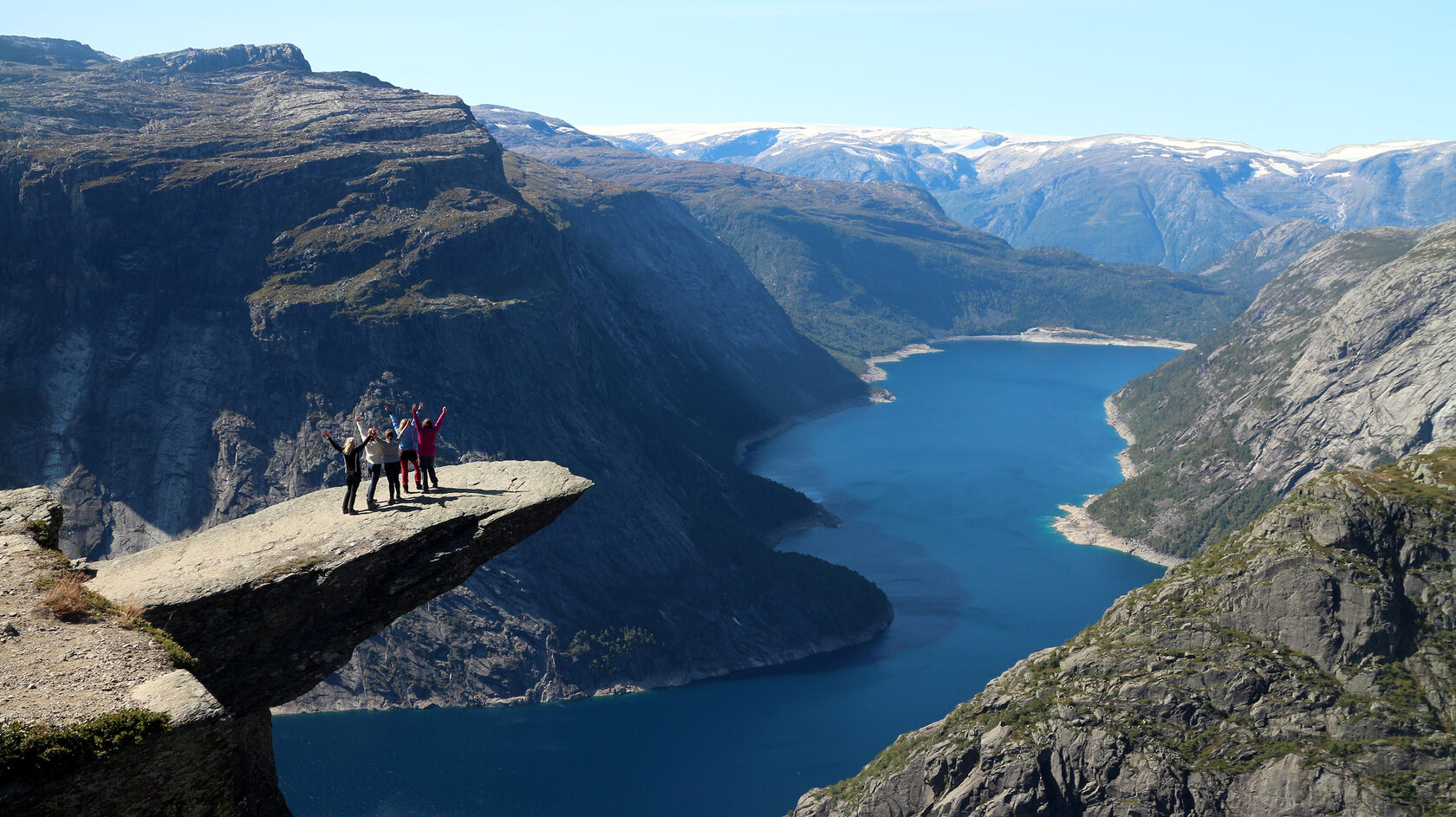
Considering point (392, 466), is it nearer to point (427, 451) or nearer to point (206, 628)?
point (427, 451)

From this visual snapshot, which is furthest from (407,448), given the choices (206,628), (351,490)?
(206,628)

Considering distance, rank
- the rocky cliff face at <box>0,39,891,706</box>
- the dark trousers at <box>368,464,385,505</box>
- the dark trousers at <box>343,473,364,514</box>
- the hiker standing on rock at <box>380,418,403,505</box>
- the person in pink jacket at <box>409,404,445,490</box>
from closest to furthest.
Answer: the dark trousers at <box>343,473,364,514</box>
the dark trousers at <box>368,464,385,505</box>
the hiker standing on rock at <box>380,418,403,505</box>
the person in pink jacket at <box>409,404,445,490</box>
the rocky cliff face at <box>0,39,891,706</box>

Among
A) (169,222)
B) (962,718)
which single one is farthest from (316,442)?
(962,718)

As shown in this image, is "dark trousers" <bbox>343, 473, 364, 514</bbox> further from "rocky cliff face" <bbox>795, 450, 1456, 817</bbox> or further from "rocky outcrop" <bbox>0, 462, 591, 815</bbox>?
"rocky cliff face" <bbox>795, 450, 1456, 817</bbox>

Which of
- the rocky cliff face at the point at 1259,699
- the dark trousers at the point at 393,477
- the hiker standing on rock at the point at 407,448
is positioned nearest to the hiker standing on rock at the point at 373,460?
the dark trousers at the point at 393,477

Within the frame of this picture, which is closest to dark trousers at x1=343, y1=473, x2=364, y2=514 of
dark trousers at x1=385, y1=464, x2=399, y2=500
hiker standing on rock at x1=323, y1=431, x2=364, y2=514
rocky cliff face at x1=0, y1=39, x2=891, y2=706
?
hiker standing on rock at x1=323, y1=431, x2=364, y2=514

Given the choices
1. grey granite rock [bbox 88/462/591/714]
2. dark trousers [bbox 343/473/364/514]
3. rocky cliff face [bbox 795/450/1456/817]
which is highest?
dark trousers [bbox 343/473/364/514]

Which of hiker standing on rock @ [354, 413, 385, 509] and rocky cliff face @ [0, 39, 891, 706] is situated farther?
rocky cliff face @ [0, 39, 891, 706]

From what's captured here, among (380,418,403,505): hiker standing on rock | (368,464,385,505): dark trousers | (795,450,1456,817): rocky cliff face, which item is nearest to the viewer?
(368,464,385,505): dark trousers
